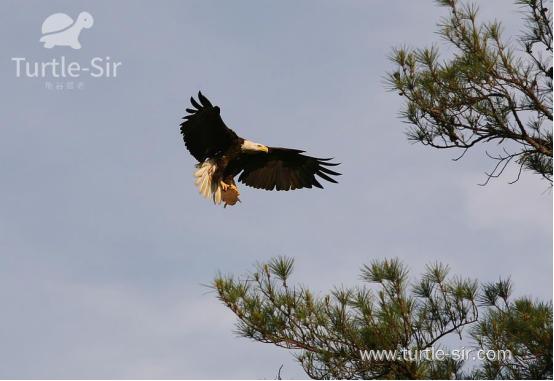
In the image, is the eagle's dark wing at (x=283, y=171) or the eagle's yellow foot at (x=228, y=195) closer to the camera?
the eagle's yellow foot at (x=228, y=195)

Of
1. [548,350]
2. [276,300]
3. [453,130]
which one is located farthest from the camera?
[453,130]

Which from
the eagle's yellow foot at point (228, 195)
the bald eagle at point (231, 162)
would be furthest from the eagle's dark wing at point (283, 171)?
the eagle's yellow foot at point (228, 195)

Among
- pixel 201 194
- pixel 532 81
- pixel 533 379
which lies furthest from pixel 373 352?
pixel 201 194

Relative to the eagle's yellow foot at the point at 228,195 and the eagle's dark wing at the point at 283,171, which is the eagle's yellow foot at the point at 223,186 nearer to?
the eagle's yellow foot at the point at 228,195

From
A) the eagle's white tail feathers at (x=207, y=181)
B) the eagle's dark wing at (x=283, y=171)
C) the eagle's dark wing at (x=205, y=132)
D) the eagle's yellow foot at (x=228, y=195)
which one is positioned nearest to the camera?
the eagle's dark wing at (x=205, y=132)

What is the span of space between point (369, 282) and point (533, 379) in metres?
0.91

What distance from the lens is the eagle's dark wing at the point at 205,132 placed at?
6.83 metres

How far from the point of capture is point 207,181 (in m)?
7.26

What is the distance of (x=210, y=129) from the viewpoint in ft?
23.1

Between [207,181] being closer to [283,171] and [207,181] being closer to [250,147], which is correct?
[250,147]

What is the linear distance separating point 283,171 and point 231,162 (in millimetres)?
637

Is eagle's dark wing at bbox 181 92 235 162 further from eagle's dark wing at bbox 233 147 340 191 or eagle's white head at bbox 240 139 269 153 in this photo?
eagle's dark wing at bbox 233 147 340 191

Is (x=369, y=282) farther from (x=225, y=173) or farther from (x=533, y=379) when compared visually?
(x=225, y=173)

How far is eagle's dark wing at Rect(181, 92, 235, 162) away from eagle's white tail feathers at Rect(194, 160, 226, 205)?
2.2 inches
